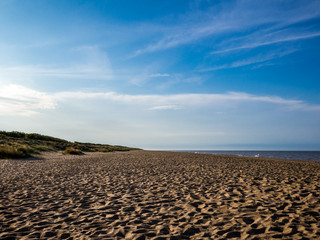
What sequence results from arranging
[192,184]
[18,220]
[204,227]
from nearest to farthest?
[204,227], [18,220], [192,184]

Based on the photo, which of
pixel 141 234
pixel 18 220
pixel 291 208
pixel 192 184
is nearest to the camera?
pixel 141 234

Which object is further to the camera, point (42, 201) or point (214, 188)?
point (214, 188)

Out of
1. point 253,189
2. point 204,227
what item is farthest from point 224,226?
point 253,189

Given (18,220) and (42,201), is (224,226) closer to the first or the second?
(18,220)

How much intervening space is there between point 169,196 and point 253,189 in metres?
3.88

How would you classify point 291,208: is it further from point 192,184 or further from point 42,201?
point 42,201

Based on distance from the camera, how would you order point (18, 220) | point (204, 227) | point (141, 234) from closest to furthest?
point (141, 234), point (204, 227), point (18, 220)

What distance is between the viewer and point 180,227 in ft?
18.0

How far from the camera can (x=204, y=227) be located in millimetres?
5434

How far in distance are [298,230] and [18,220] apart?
7480 millimetres

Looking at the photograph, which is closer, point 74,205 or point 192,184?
point 74,205

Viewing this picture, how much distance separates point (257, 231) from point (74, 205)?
19.1 ft

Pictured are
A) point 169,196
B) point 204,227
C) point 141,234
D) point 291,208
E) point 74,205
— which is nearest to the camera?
point 141,234

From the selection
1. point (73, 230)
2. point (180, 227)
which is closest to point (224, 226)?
point (180, 227)
